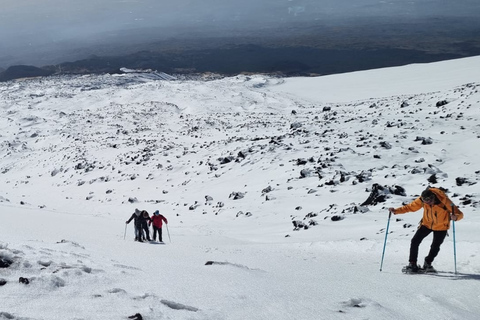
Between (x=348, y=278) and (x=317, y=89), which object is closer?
(x=348, y=278)

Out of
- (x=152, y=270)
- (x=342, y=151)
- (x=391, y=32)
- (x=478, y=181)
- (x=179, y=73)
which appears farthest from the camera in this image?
(x=391, y=32)

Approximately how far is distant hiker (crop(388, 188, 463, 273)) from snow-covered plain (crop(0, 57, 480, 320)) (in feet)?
1.16

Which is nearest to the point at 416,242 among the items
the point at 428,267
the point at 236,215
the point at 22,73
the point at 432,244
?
the point at 432,244

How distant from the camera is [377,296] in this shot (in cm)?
534

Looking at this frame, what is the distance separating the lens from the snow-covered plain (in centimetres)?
480

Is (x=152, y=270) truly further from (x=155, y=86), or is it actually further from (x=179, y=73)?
(x=179, y=73)

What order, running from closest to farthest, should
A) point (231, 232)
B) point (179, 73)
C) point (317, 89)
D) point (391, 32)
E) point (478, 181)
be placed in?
point (478, 181)
point (231, 232)
point (317, 89)
point (179, 73)
point (391, 32)

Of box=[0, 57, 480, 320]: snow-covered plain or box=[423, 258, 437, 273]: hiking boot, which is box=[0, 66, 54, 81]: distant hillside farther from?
box=[423, 258, 437, 273]: hiking boot

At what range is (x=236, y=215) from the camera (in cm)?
1527

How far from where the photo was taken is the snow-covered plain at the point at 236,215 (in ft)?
15.8

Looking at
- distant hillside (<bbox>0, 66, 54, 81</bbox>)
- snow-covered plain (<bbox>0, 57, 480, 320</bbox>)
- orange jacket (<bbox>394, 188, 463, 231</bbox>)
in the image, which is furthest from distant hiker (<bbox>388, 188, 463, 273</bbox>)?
distant hillside (<bbox>0, 66, 54, 81</bbox>)

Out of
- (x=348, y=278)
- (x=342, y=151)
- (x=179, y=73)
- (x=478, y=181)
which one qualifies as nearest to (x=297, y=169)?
(x=342, y=151)

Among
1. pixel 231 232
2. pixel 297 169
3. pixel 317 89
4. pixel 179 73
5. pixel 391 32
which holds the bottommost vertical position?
pixel 231 232

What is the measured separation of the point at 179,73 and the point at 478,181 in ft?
366
